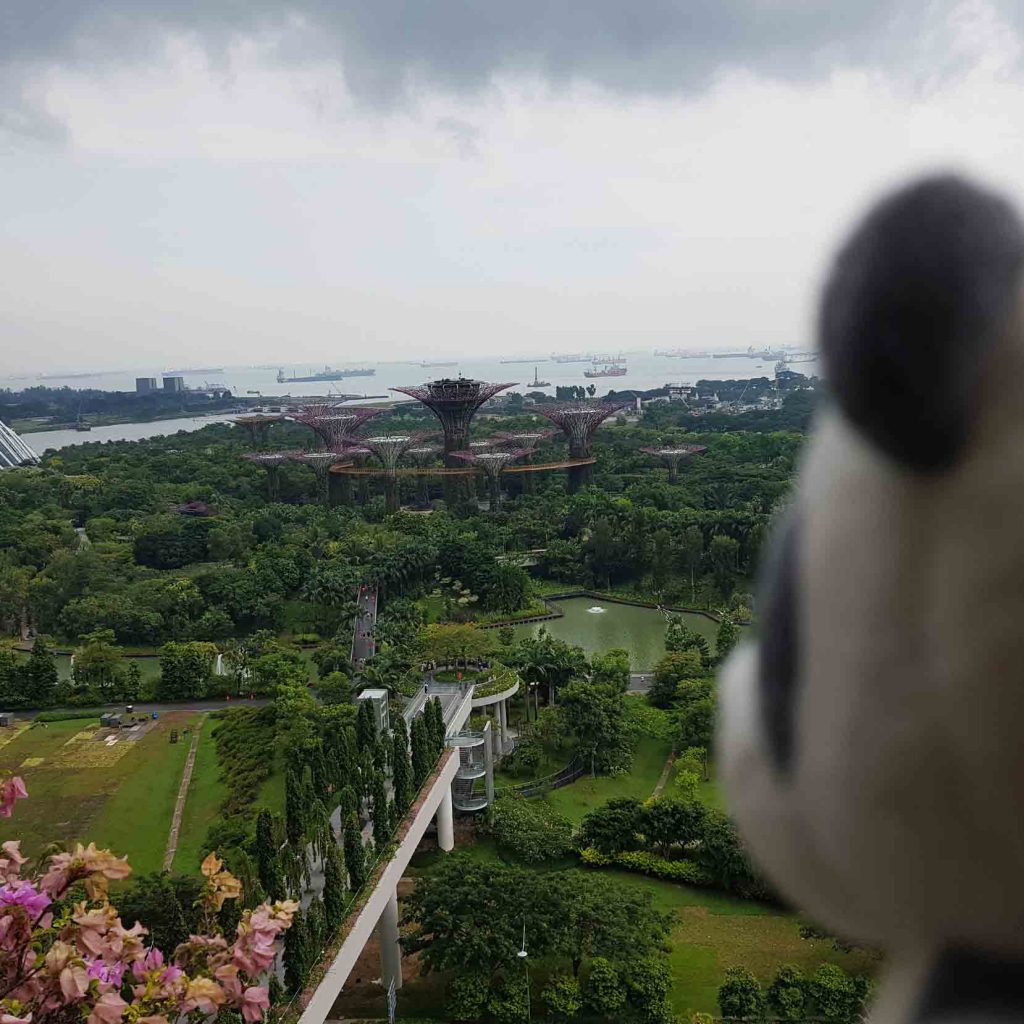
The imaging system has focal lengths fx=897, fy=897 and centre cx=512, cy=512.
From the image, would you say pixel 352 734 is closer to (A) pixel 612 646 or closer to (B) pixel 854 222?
(A) pixel 612 646

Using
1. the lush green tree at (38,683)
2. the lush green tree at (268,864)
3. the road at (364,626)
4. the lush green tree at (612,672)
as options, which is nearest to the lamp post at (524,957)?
the lush green tree at (268,864)

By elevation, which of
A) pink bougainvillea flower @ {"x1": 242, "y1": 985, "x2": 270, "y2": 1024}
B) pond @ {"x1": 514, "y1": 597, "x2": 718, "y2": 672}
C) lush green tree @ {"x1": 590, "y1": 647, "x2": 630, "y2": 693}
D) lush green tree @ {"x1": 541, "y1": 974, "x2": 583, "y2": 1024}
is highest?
pink bougainvillea flower @ {"x1": 242, "y1": 985, "x2": 270, "y2": 1024}

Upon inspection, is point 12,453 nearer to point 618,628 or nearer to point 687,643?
point 618,628

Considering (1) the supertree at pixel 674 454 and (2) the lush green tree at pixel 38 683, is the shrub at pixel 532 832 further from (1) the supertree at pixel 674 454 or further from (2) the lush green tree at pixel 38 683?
(1) the supertree at pixel 674 454

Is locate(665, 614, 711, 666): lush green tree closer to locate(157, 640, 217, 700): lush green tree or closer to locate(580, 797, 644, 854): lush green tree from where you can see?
locate(580, 797, 644, 854): lush green tree

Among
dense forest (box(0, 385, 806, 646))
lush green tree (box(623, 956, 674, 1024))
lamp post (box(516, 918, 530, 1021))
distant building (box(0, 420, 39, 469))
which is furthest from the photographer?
distant building (box(0, 420, 39, 469))

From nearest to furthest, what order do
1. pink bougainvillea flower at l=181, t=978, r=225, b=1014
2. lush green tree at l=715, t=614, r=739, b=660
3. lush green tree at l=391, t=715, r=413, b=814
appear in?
pink bougainvillea flower at l=181, t=978, r=225, b=1014
lush green tree at l=391, t=715, r=413, b=814
lush green tree at l=715, t=614, r=739, b=660

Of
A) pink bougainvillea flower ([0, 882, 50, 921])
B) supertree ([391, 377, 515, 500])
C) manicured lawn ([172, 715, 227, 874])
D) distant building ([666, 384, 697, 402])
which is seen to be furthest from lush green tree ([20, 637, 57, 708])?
distant building ([666, 384, 697, 402])

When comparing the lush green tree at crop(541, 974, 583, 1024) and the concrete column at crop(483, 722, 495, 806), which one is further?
the concrete column at crop(483, 722, 495, 806)

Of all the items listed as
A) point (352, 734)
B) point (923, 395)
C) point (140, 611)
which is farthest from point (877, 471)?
point (140, 611)
